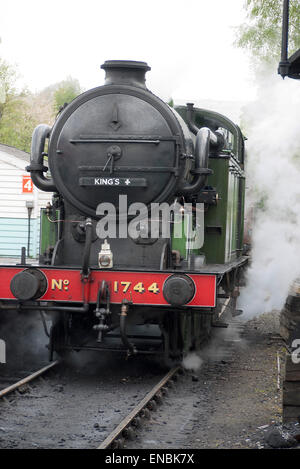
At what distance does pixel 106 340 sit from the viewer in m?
7.86

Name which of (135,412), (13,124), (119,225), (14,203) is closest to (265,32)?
(14,203)

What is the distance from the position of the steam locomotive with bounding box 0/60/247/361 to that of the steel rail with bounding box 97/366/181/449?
36cm

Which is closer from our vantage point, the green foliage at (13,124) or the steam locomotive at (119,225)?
the steam locomotive at (119,225)

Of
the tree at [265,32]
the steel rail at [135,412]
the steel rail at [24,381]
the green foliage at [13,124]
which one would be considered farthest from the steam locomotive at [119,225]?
the green foliage at [13,124]

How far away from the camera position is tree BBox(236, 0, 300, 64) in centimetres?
1622

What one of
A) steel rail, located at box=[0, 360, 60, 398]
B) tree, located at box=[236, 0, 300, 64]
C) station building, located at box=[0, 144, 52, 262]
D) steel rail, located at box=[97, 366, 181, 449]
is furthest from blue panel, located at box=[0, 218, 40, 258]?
steel rail, located at box=[97, 366, 181, 449]

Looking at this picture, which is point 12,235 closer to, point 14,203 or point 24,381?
point 14,203

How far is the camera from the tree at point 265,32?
53.2 feet

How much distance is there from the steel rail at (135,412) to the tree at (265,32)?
10.6 metres

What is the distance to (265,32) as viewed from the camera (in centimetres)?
1728

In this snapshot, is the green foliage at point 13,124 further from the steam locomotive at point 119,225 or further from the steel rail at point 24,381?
the steel rail at point 24,381
